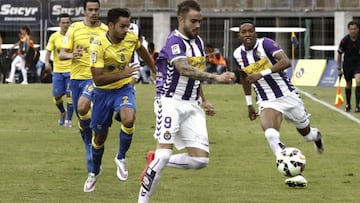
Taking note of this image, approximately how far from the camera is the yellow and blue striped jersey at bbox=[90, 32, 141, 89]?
12.5 meters

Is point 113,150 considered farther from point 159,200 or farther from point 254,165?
point 159,200

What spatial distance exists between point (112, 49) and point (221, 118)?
1239 centimetres

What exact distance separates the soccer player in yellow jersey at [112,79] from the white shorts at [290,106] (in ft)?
7.40

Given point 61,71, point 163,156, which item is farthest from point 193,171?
point 61,71

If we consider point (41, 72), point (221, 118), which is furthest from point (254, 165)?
point (41, 72)

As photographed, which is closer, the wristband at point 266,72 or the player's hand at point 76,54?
the wristband at point 266,72

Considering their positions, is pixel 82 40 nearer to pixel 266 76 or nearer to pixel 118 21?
pixel 266 76

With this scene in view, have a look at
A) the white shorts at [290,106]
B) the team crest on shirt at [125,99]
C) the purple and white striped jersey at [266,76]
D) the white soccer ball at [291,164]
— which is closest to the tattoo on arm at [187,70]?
the team crest on shirt at [125,99]

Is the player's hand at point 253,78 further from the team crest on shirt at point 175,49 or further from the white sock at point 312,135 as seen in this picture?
the team crest on shirt at point 175,49

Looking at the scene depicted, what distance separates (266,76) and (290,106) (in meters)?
0.54

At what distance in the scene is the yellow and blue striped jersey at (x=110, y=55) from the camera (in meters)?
12.5

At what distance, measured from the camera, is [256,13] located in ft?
Answer: 178

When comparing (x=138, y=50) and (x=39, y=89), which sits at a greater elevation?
(x=138, y=50)

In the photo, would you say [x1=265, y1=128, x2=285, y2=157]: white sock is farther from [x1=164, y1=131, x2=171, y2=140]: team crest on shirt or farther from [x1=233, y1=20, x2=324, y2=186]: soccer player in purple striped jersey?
[x1=164, y1=131, x2=171, y2=140]: team crest on shirt
